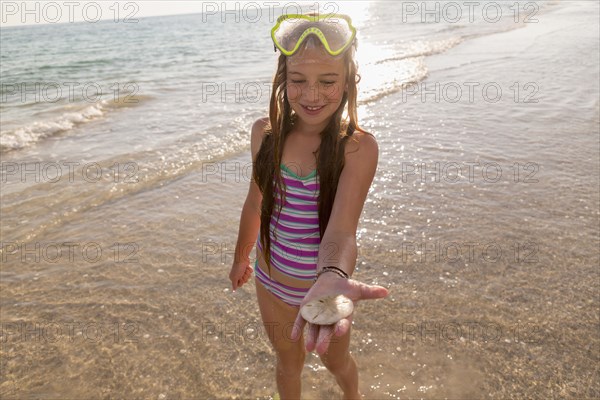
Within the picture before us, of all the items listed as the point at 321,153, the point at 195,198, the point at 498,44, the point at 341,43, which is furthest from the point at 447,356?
the point at 498,44

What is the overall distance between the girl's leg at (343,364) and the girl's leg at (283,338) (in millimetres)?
172

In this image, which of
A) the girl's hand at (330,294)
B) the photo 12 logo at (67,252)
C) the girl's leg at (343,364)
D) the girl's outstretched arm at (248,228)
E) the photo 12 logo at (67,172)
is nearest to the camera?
the girl's hand at (330,294)

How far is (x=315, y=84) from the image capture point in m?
2.17

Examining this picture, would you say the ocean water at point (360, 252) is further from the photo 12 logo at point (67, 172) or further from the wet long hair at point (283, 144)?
the wet long hair at point (283, 144)

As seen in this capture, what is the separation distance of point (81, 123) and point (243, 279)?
29.0ft

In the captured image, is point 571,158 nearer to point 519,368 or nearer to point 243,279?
point 519,368

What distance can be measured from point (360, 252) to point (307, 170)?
237 cm

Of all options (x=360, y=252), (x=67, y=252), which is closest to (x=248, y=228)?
(x=360, y=252)

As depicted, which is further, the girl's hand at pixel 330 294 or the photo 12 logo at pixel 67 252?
the photo 12 logo at pixel 67 252

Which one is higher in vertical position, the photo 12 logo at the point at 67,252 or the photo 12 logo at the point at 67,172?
the photo 12 logo at the point at 67,172

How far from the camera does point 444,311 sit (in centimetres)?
365

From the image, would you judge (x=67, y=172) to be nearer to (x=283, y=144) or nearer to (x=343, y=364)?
(x=283, y=144)

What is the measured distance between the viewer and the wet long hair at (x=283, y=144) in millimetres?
2189

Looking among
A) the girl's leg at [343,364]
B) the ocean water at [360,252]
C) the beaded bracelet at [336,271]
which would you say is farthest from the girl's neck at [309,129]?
the ocean water at [360,252]
